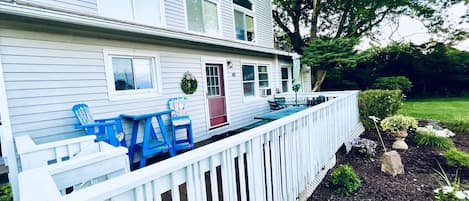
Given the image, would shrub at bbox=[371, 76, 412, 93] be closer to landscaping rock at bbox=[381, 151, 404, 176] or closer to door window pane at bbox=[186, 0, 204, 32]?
landscaping rock at bbox=[381, 151, 404, 176]

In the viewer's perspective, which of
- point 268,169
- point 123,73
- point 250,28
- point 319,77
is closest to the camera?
point 268,169

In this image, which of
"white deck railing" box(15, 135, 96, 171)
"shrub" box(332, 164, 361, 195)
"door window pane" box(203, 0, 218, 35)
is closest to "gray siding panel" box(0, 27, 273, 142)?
"white deck railing" box(15, 135, 96, 171)

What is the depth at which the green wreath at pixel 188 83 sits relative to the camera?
18.5 ft

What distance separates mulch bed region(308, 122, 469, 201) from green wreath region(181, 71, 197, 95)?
367 cm

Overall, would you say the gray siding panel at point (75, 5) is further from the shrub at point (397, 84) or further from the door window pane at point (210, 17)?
the shrub at point (397, 84)

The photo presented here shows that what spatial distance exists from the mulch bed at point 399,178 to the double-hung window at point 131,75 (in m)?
3.77

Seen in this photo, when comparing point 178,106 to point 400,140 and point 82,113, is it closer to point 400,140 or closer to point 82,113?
point 82,113

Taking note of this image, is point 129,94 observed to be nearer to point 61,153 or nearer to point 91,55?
point 91,55

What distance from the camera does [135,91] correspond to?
4.67 meters

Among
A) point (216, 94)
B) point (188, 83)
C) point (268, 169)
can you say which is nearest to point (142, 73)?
point (188, 83)

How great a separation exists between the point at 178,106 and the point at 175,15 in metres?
2.40

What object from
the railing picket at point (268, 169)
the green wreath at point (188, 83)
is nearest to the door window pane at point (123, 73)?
the green wreath at point (188, 83)

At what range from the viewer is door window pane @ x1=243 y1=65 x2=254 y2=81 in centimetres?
811

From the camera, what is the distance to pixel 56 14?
10.6 ft
